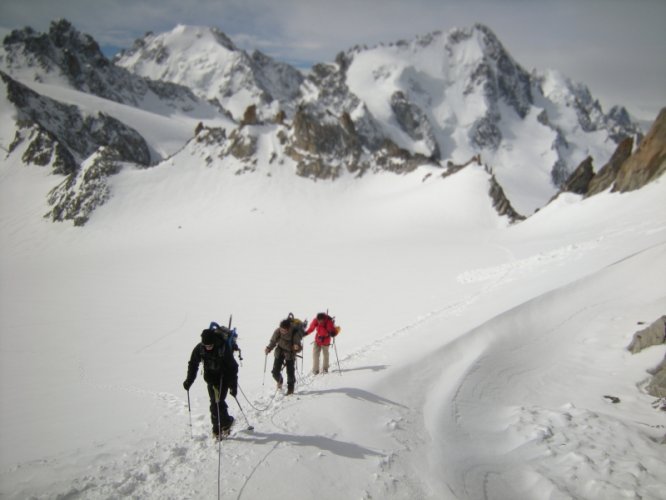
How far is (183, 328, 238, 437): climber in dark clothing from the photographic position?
6332mm

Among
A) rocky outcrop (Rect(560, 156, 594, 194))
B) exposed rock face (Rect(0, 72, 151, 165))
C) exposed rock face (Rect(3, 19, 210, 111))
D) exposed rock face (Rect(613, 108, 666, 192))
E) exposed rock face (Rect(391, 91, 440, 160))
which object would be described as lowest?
exposed rock face (Rect(613, 108, 666, 192))

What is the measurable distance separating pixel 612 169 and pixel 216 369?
38408 millimetres

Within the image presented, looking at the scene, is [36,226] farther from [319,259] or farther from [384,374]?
[384,374]

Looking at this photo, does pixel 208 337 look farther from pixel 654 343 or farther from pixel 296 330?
pixel 654 343

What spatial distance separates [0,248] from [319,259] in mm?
45012

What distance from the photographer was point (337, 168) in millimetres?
58031

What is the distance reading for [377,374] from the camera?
900cm

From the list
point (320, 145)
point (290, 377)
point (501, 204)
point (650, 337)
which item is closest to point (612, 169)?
point (501, 204)

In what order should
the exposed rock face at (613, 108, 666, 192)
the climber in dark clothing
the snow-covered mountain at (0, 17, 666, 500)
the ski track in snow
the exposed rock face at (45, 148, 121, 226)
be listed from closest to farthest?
the ski track in snow, the snow-covered mountain at (0, 17, 666, 500), the climber in dark clothing, the exposed rock face at (613, 108, 666, 192), the exposed rock face at (45, 148, 121, 226)

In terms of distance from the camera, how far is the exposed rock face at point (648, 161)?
88.3 ft

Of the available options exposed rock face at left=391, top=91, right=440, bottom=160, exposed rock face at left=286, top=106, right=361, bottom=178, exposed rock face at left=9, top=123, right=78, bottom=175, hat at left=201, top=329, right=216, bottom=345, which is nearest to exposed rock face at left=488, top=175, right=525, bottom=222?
exposed rock face at left=286, top=106, right=361, bottom=178

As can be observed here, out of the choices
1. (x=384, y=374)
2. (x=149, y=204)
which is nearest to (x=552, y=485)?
(x=384, y=374)

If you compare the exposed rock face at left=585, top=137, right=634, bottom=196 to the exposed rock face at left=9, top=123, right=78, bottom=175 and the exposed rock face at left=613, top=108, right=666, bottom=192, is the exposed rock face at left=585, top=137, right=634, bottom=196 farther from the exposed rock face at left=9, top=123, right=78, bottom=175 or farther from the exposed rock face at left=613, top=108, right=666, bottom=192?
the exposed rock face at left=9, top=123, right=78, bottom=175

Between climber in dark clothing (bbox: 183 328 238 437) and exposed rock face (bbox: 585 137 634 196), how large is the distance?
36.2 meters
